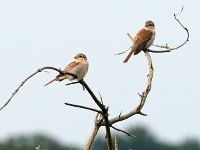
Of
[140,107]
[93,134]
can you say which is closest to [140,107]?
[140,107]

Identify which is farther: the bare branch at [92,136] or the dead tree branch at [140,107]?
the dead tree branch at [140,107]

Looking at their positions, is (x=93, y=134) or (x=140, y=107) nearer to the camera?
(x=93, y=134)

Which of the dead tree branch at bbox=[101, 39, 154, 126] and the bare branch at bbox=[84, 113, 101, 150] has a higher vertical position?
the dead tree branch at bbox=[101, 39, 154, 126]

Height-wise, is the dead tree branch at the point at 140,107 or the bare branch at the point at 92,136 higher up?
the dead tree branch at the point at 140,107

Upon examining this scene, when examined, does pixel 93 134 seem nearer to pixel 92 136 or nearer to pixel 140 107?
pixel 92 136

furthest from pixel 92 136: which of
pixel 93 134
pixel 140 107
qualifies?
pixel 140 107

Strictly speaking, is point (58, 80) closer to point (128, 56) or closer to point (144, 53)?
point (144, 53)

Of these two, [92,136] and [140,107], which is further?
[140,107]

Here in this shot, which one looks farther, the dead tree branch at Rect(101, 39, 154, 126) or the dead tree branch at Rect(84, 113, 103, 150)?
the dead tree branch at Rect(101, 39, 154, 126)

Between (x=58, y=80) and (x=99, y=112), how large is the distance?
1.35 metres

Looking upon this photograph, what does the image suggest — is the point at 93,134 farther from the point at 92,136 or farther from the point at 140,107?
the point at 140,107

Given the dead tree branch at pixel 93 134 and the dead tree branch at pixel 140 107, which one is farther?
the dead tree branch at pixel 140 107

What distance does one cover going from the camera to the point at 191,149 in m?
68.0

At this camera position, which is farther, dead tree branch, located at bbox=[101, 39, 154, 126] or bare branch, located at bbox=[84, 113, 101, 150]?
dead tree branch, located at bbox=[101, 39, 154, 126]
